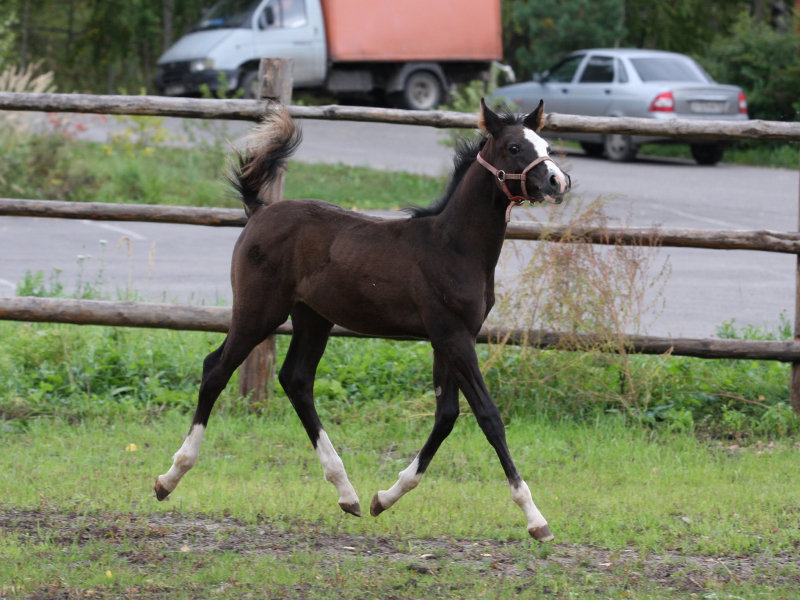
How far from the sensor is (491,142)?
15.0 ft

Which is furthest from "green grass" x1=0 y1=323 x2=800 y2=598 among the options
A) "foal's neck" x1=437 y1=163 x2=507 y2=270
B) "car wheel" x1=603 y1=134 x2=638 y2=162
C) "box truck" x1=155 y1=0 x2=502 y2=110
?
"box truck" x1=155 y1=0 x2=502 y2=110

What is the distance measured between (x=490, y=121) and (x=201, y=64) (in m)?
17.8

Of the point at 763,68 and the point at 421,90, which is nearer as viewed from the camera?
the point at 763,68

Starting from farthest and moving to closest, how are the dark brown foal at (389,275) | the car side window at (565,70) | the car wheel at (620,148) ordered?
the car side window at (565,70)
the car wheel at (620,148)
the dark brown foal at (389,275)

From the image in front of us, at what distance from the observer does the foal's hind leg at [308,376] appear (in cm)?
502

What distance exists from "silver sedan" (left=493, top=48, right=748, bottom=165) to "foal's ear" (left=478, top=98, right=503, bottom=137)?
14819 millimetres

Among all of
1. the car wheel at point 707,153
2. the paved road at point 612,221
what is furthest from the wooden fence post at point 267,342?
the car wheel at point 707,153

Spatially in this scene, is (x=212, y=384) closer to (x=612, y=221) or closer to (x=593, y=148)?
(x=612, y=221)

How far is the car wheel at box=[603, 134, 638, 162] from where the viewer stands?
2020 centimetres

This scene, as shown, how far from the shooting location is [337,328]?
662cm

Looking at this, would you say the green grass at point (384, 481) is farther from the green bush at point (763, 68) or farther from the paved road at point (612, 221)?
the green bush at point (763, 68)

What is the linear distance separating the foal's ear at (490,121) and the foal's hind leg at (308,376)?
1.31 m

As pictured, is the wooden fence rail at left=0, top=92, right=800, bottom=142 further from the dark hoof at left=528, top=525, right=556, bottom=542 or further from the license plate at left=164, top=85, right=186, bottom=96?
the license plate at left=164, top=85, right=186, bottom=96

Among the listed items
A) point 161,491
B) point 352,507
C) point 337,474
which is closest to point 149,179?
point 161,491
